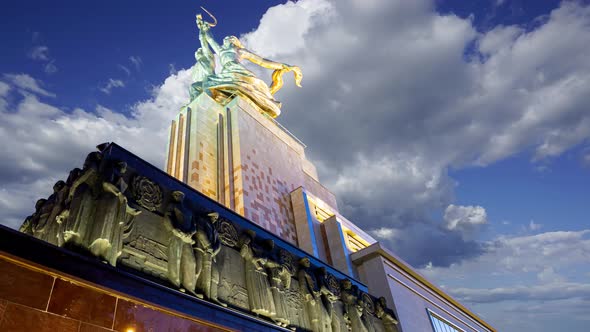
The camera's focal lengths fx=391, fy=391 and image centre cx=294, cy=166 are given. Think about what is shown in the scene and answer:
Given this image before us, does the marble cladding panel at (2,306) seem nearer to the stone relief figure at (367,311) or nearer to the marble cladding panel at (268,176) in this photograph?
the stone relief figure at (367,311)

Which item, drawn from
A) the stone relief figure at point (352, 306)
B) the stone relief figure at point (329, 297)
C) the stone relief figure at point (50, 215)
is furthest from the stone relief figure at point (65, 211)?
the stone relief figure at point (352, 306)

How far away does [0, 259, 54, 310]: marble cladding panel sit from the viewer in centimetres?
365

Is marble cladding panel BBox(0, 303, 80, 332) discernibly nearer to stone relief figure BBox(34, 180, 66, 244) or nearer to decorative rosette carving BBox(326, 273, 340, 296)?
stone relief figure BBox(34, 180, 66, 244)

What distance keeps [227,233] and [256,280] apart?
1.01m

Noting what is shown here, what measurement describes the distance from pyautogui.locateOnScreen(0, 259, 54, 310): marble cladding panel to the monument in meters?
0.02

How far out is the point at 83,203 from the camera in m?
5.30

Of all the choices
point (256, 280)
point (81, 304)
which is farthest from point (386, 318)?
point (81, 304)

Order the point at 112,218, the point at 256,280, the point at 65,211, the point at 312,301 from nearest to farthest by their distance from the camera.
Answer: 1. the point at 112,218
2. the point at 65,211
3. the point at 256,280
4. the point at 312,301

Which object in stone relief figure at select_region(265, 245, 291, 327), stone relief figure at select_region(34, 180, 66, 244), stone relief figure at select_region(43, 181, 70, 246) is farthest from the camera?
stone relief figure at select_region(265, 245, 291, 327)

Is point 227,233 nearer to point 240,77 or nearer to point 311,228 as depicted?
point 311,228

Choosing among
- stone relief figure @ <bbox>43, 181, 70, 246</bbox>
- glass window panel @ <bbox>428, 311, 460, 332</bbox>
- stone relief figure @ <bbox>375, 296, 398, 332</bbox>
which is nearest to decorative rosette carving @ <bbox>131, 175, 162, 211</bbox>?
stone relief figure @ <bbox>43, 181, 70, 246</bbox>

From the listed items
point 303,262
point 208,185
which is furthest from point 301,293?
point 208,185

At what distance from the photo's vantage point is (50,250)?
13.3ft

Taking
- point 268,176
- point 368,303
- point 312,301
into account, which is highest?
point 268,176
